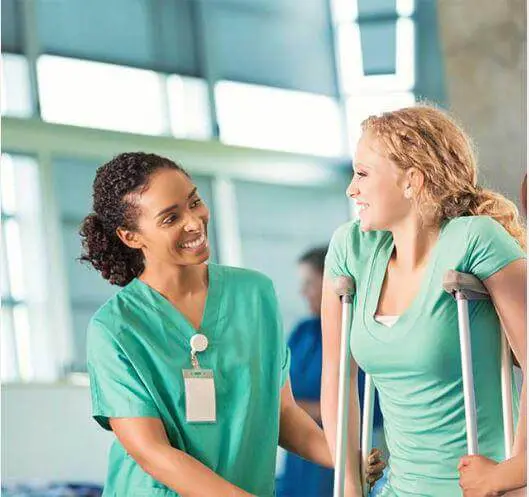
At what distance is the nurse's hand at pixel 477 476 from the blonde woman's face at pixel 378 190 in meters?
0.41

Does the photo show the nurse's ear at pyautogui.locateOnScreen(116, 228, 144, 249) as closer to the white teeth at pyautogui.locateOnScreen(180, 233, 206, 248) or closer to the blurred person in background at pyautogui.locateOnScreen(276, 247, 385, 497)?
the white teeth at pyautogui.locateOnScreen(180, 233, 206, 248)

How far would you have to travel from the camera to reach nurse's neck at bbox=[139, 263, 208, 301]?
231cm

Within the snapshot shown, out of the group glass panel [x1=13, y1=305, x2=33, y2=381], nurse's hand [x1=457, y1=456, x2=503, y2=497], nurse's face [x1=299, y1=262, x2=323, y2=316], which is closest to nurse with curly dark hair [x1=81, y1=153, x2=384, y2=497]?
nurse's hand [x1=457, y1=456, x2=503, y2=497]

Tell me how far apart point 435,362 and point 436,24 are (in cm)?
452

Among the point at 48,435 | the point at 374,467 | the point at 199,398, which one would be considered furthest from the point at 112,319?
the point at 48,435

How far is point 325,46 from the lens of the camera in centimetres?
661

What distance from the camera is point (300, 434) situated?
7.67 ft

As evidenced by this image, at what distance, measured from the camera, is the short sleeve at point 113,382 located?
86.6 inches

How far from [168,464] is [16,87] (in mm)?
3798

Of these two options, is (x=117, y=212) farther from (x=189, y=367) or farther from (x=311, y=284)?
(x=311, y=284)

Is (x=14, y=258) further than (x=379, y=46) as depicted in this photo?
No

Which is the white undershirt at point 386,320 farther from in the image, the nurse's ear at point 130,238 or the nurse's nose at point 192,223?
the nurse's ear at point 130,238

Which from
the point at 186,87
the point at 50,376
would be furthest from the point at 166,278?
the point at 186,87

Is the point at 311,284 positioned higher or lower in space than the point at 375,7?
lower
